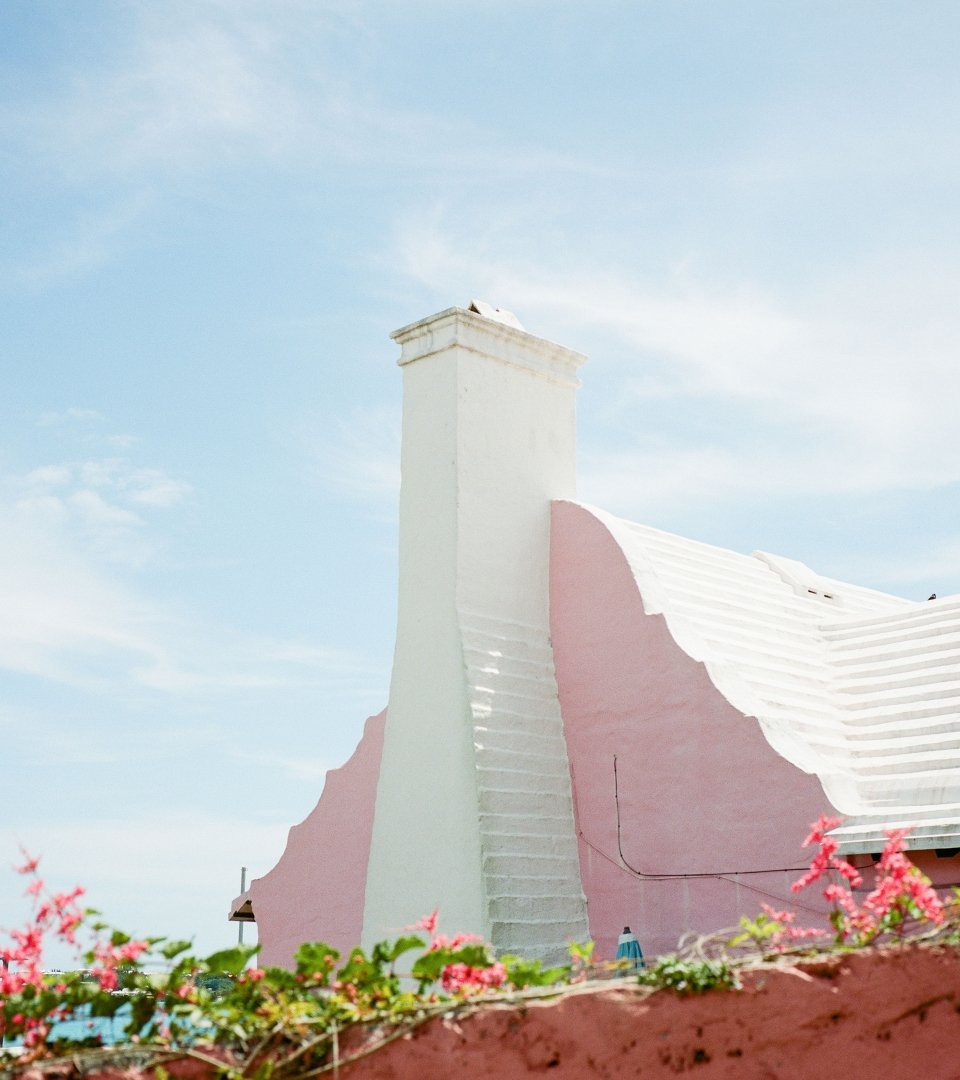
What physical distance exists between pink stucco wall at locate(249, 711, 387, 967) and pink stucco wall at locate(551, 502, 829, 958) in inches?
88.8

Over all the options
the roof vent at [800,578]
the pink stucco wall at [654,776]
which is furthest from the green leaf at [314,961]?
the roof vent at [800,578]

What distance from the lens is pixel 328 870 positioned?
12375mm

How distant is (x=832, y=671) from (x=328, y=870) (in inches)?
195

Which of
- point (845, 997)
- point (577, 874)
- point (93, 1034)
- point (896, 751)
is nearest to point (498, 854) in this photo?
point (577, 874)

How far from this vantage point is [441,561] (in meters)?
11.1

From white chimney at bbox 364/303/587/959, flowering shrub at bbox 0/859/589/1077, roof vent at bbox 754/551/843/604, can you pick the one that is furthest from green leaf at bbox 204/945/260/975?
roof vent at bbox 754/551/843/604

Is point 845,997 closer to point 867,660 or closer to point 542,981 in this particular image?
point 542,981

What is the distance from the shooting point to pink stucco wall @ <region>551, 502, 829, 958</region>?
928 cm

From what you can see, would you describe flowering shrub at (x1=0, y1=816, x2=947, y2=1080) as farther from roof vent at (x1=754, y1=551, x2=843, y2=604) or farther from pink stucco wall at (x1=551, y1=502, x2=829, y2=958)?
roof vent at (x1=754, y1=551, x2=843, y2=604)

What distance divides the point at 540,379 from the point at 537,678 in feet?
9.09

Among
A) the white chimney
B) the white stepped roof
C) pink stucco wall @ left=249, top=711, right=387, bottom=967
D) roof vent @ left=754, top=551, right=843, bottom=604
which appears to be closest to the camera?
the white stepped roof

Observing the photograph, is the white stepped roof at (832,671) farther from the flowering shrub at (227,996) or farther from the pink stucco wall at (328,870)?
the flowering shrub at (227,996)

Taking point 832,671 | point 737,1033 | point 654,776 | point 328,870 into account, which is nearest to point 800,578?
point 832,671

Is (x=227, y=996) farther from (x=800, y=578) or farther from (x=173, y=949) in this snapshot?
(x=800, y=578)
